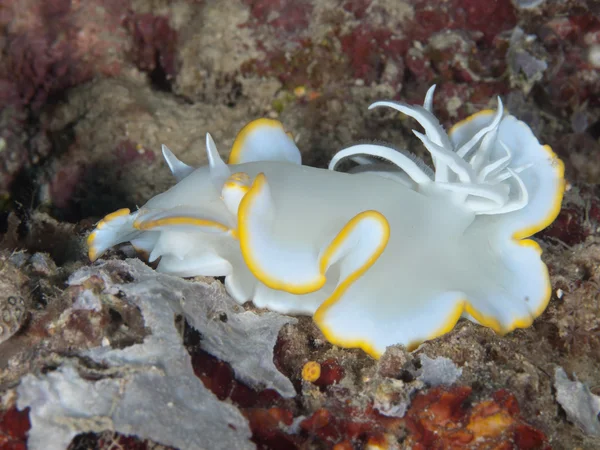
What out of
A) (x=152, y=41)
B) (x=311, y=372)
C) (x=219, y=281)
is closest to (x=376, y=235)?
(x=311, y=372)

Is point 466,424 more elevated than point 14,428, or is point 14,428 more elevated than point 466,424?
point 14,428

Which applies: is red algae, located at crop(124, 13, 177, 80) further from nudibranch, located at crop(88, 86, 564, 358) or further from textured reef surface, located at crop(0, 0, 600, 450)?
nudibranch, located at crop(88, 86, 564, 358)

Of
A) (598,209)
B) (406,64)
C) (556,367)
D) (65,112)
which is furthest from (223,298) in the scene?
(65,112)

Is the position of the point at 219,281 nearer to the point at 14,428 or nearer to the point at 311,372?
the point at 311,372

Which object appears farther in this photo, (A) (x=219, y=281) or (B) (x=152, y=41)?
(B) (x=152, y=41)

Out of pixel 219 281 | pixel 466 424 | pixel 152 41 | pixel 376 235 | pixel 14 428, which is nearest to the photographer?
pixel 14 428

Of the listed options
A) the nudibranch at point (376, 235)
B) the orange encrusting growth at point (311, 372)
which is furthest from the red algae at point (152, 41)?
the orange encrusting growth at point (311, 372)

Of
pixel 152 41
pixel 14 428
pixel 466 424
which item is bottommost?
pixel 466 424

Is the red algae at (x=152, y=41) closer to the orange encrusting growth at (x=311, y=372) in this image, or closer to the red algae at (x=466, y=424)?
the orange encrusting growth at (x=311, y=372)
